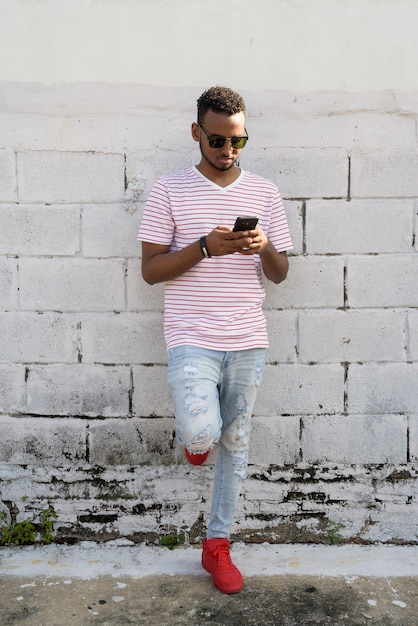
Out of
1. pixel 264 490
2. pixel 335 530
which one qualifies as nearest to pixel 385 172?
pixel 264 490

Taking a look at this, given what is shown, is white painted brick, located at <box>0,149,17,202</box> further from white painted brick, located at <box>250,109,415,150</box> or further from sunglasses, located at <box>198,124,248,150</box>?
white painted brick, located at <box>250,109,415,150</box>

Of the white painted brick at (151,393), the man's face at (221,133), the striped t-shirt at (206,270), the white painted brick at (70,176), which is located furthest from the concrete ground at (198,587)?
the man's face at (221,133)

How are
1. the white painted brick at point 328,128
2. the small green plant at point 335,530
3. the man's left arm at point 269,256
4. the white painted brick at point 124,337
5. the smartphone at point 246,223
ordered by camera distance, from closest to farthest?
the smartphone at point 246,223
the man's left arm at point 269,256
the white painted brick at point 328,128
the white painted brick at point 124,337
the small green plant at point 335,530

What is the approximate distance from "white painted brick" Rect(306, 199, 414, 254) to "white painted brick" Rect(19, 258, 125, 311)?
953mm

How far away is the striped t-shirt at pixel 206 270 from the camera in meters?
3.14

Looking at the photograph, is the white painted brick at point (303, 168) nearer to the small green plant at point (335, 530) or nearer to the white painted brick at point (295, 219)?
the white painted brick at point (295, 219)

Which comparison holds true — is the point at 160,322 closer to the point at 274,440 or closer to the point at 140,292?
the point at 140,292

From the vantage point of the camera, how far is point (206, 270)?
3170 mm

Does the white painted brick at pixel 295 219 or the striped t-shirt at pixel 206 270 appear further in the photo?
the white painted brick at pixel 295 219

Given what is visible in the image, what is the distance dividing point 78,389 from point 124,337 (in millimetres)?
349

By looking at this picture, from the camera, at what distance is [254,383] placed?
127 inches

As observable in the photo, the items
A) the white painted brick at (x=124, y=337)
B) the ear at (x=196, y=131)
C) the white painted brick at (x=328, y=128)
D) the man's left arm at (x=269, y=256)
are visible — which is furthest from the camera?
the white painted brick at (x=124, y=337)

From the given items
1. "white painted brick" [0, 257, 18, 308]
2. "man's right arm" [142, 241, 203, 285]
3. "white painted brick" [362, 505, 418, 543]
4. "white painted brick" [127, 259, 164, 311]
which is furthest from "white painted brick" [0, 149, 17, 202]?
"white painted brick" [362, 505, 418, 543]

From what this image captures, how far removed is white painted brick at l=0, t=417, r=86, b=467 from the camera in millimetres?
3652
